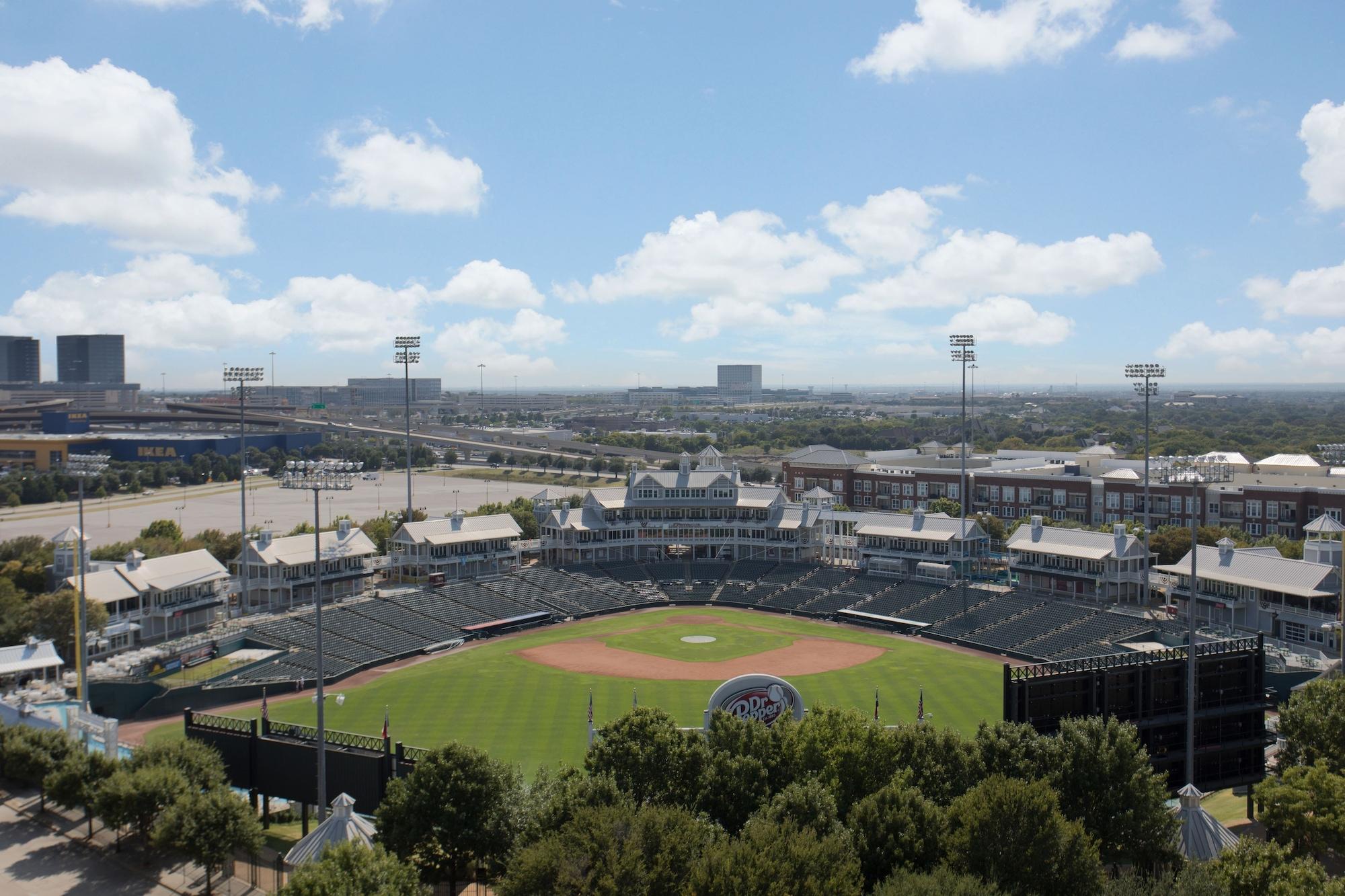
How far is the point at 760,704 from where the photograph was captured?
4009 centimetres

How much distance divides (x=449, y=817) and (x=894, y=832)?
1344 cm

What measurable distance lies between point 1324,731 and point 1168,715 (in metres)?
6.06

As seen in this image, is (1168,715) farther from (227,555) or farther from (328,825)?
(227,555)

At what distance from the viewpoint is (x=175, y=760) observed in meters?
35.1

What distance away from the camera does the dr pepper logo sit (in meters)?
39.5

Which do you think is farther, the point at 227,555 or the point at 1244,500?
the point at 1244,500

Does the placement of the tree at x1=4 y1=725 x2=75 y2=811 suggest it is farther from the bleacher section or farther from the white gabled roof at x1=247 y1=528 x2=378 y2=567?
the white gabled roof at x1=247 y1=528 x2=378 y2=567

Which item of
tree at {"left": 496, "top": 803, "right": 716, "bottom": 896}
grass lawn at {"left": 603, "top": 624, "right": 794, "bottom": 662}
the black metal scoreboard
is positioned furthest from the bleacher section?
tree at {"left": 496, "top": 803, "right": 716, "bottom": 896}

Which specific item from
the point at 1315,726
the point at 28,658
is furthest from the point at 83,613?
the point at 1315,726

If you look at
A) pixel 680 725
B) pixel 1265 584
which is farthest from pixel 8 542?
pixel 1265 584

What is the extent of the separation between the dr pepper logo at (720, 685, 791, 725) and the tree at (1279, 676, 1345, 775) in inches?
766

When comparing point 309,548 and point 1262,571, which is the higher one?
point 1262,571

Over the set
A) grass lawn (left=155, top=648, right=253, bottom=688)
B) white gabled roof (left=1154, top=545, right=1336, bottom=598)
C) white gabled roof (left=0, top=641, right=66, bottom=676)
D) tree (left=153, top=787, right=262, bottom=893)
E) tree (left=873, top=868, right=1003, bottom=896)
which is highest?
white gabled roof (left=1154, top=545, right=1336, bottom=598)

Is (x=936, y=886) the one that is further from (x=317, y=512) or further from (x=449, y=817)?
(x=317, y=512)
